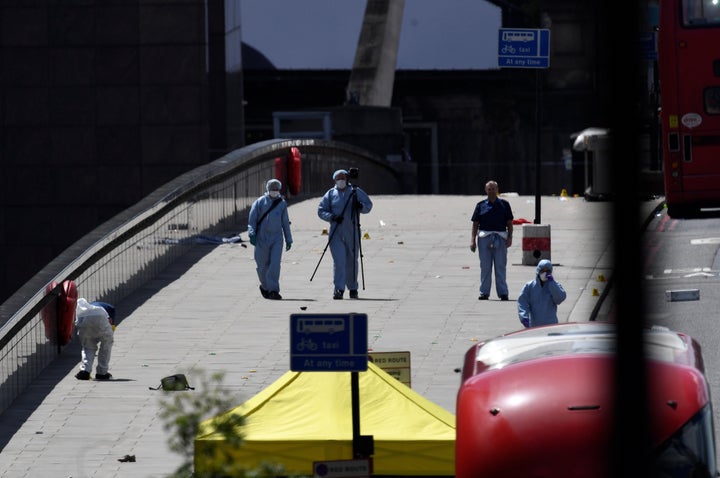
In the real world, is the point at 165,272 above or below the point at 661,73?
below

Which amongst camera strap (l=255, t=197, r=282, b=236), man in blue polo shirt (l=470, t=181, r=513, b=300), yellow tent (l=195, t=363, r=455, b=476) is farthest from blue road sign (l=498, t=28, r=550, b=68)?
yellow tent (l=195, t=363, r=455, b=476)

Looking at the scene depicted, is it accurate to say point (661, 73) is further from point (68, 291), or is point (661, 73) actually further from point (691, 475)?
point (691, 475)

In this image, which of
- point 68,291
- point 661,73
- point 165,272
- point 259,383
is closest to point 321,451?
point 259,383

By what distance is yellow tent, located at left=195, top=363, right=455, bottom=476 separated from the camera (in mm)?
12367

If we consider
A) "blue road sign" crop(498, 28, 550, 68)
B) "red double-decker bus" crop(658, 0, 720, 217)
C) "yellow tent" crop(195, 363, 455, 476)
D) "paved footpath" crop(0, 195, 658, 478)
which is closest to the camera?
"yellow tent" crop(195, 363, 455, 476)

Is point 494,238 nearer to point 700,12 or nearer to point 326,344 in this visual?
point 700,12

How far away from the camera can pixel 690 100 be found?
21.9 m

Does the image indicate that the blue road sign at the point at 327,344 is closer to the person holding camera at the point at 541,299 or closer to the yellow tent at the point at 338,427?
the yellow tent at the point at 338,427

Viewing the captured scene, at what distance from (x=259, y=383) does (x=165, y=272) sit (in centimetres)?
868

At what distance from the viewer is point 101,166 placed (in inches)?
1764

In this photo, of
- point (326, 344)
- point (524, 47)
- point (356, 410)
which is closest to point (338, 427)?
point (356, 410)

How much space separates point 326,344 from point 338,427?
1749mm

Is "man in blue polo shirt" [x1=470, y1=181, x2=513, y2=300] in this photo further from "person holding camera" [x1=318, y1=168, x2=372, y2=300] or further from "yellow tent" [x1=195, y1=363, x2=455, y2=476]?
"yellow tent" [x1=195, y1=363, x2=455, y2=476]

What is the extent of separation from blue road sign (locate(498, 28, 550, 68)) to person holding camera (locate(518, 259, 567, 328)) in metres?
9.22
